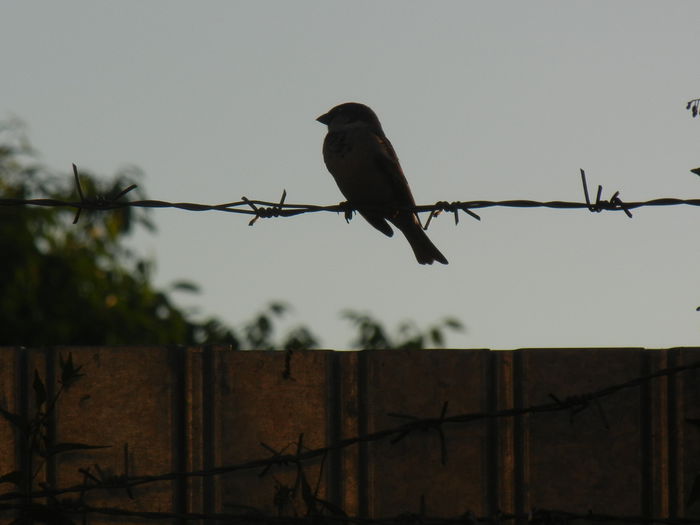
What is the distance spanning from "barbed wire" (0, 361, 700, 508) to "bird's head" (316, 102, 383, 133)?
303 cm

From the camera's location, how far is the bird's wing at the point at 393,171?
652 cm

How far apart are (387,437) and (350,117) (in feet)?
10.3

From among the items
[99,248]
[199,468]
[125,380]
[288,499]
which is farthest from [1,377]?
[99,248]

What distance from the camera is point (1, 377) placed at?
13.1ft

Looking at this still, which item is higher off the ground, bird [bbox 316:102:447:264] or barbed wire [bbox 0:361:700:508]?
bird [bbox 316:102:447:264]

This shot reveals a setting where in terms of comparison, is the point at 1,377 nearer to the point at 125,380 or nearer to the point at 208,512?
the point at 125,380

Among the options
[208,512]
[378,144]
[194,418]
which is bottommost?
[208,512]

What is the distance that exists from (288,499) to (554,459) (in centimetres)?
81

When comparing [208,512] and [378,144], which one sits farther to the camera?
[378,144]

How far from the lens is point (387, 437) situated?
4016mm

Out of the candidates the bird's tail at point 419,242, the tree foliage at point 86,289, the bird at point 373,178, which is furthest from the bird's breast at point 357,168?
the tree foliage at point 86,289

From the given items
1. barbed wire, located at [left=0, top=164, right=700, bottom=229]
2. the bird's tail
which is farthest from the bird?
barbed wire, located at [left=0, top=164, right=700, bottom=229]

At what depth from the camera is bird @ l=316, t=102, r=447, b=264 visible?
21.1ft

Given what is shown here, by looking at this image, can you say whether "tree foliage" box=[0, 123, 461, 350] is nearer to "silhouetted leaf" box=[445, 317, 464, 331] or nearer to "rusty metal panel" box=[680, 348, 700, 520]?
"silhouetted leaf" box=[445, 317, 464, 331]
